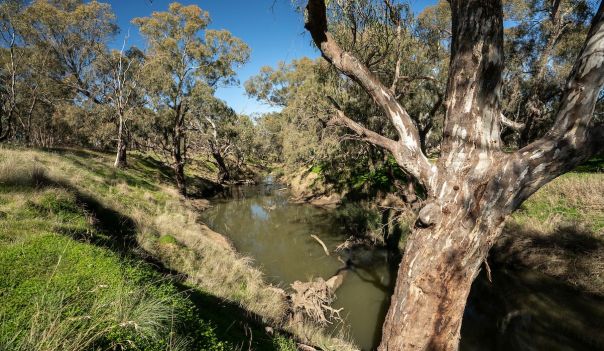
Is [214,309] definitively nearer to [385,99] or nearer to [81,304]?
[81,304]

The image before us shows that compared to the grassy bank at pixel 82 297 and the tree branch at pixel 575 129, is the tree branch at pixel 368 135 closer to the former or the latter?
the tree branch at pixel 575 129

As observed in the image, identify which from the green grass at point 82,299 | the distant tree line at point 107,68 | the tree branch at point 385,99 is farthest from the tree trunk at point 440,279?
the distant tree line at point 107,68

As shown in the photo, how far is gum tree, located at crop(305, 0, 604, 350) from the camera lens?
2.74m

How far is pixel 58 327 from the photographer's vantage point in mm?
1816

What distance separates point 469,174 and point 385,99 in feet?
4.10

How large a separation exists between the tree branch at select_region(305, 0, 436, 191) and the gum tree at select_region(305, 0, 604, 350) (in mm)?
106

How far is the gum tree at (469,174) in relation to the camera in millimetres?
2738

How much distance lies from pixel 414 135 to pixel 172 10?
2021cm

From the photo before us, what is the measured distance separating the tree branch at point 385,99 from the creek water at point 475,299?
541cm

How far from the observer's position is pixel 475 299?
8.59m

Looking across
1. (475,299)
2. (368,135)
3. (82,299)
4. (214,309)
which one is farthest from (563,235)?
(82,299)

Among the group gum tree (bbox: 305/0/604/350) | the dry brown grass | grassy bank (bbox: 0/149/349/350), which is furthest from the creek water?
gum tree (bbox: 305/0/604/350)

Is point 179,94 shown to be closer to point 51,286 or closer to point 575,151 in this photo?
point 51,286

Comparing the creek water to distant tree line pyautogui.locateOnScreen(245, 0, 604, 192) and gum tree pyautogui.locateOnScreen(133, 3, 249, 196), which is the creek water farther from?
gum tree pyautogui.locateOnScreen(133, 3, 249, 196)
